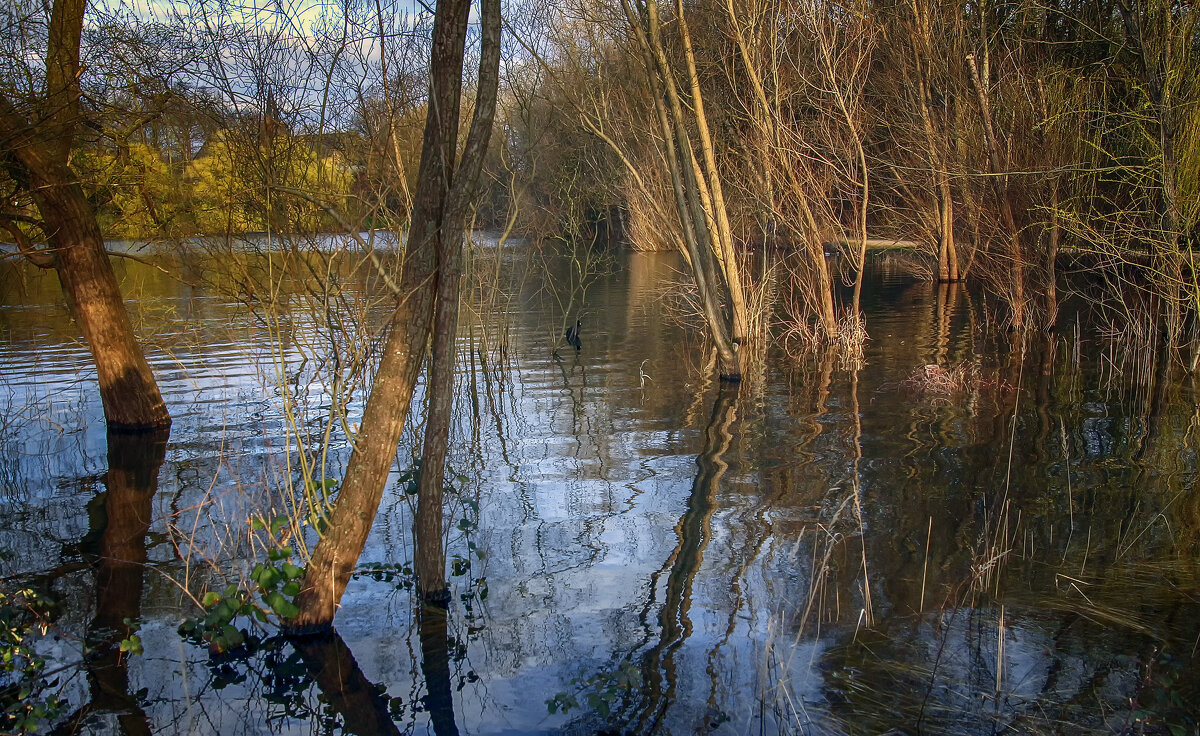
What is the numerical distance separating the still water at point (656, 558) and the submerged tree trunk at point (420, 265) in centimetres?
24

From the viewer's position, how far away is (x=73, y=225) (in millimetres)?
9906

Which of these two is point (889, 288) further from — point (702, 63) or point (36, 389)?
point (36, 389)

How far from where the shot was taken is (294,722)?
4480 millimetres

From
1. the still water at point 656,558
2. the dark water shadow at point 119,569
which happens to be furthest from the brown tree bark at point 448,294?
the dark water shadow at point 119,569

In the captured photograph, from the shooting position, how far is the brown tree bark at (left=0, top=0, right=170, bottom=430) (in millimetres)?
7883

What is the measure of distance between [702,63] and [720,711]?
442 inches

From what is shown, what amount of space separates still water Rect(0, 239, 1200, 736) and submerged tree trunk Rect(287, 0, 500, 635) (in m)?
0.24

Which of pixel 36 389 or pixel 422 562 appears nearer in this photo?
pixel 422 562

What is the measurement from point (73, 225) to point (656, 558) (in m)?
7.66

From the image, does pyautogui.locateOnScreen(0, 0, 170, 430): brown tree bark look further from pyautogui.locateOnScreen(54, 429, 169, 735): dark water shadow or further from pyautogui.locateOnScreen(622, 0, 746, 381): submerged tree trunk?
pyautogui.locateOnScreen(622, 0, 746, 381): submerged tree trunk

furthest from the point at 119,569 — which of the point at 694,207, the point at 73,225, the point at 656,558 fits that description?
the point at 694,207

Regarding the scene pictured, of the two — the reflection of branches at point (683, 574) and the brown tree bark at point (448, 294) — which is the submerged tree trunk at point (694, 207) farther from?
the brown tree bark at point (448, 294)

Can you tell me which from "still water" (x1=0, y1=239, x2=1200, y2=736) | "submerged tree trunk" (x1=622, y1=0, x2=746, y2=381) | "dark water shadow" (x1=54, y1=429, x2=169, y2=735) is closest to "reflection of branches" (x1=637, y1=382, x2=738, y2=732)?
"still water" (x1=0, y1=239, x2=1200, y2=736)

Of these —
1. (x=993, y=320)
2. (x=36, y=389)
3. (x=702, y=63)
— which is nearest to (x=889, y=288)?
(x=993, y=320)
